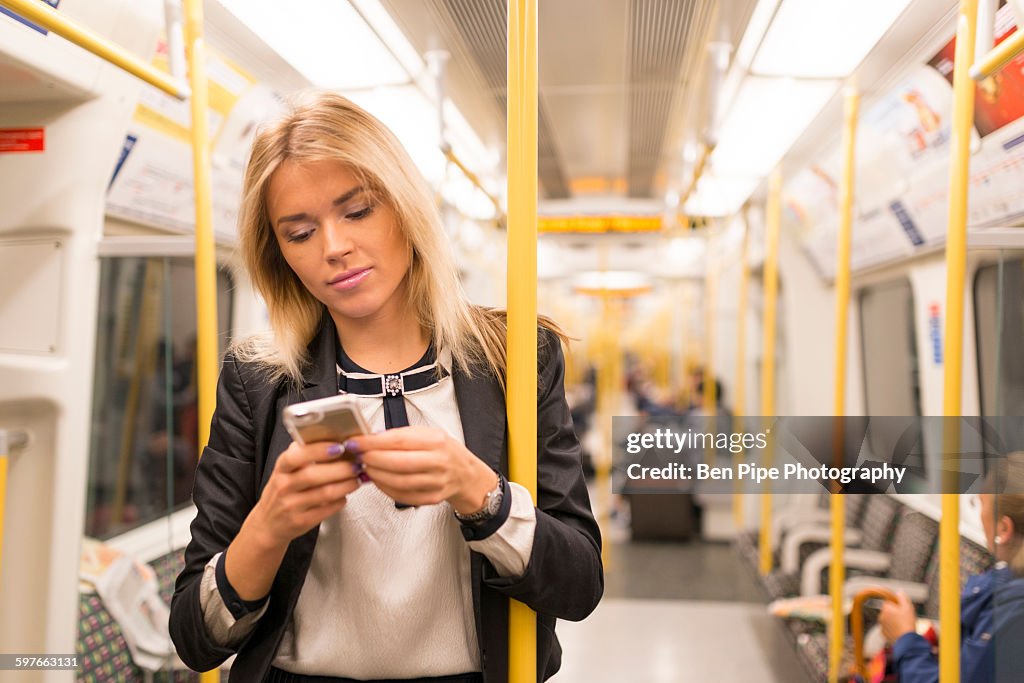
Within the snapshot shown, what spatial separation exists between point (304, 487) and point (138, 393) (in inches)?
113

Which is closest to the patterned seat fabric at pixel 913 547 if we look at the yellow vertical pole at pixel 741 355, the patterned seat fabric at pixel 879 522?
the patterned seat fabric at pixel 879 522

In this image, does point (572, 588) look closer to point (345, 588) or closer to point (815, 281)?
point (345, 588)

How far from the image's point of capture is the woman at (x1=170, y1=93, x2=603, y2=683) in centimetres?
98

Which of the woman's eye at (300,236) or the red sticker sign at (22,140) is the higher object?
the red sticker sign at (22,140)

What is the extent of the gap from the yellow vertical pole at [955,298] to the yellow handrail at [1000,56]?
0.16 metres

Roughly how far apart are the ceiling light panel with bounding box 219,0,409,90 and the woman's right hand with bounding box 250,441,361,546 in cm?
125

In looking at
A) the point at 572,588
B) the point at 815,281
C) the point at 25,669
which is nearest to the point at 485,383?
the point at 572,588

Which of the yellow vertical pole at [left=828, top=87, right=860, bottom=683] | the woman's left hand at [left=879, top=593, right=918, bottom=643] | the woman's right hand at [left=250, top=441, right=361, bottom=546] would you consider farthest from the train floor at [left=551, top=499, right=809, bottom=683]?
the woman's right hand at [left=250, top=441, right=361, bottom=546]

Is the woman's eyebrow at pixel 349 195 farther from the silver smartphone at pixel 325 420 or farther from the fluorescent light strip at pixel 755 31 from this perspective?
the fluorescent light strip at pixel 755 31

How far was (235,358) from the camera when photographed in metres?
1.09

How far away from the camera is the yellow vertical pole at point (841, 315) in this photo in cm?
223

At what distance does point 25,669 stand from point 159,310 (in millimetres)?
1711

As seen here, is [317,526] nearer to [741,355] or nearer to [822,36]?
[822,36]
